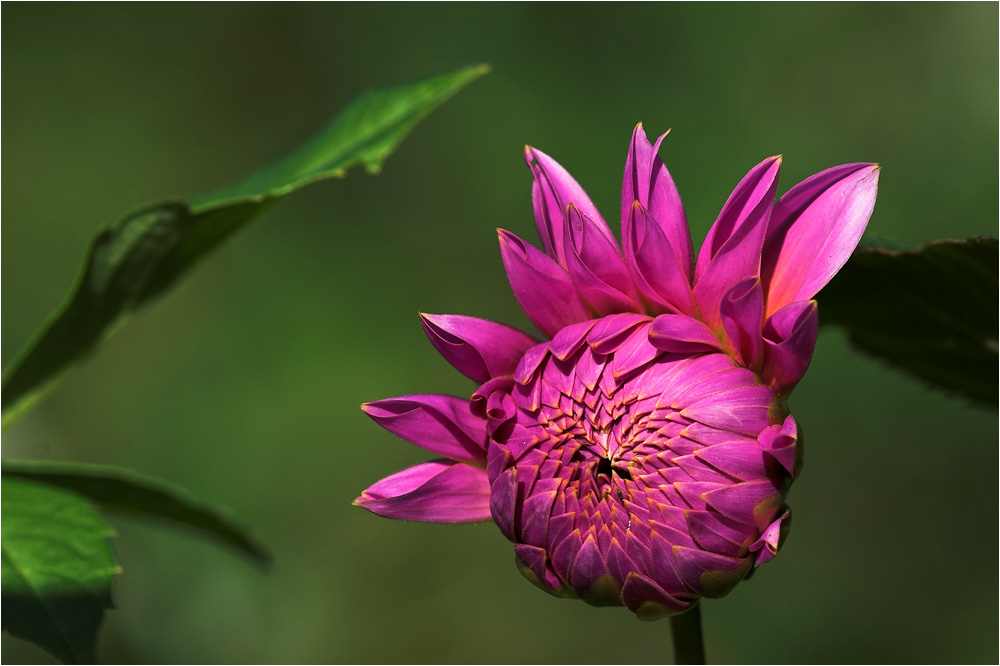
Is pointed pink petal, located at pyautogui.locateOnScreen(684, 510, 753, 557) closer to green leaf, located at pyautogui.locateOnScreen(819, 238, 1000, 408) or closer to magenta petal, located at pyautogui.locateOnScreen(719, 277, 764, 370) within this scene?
magenta petal, located at pyautogui.locateOnScreen(719, 277, 764, 370)

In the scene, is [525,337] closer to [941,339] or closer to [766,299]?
[766,299]

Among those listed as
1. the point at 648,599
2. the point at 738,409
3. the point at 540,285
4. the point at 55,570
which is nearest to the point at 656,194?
the point at 540,285

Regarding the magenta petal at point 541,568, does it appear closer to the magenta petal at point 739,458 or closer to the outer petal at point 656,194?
the magenta petal at point 739,458

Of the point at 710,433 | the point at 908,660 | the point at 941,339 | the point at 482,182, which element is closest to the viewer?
the point at 710,433

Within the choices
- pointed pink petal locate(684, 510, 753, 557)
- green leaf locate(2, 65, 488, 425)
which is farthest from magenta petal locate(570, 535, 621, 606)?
green leaf locate(2, 65, 488, 425)

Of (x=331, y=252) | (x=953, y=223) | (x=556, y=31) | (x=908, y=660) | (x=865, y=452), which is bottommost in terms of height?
(x=908, y=660)

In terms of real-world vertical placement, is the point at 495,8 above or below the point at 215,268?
above

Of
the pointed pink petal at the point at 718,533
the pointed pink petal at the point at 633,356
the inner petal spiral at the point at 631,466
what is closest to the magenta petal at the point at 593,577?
the inner petal spiral at the point at 631,466

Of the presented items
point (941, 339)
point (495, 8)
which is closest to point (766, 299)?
point (941, 339)
